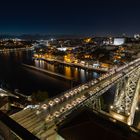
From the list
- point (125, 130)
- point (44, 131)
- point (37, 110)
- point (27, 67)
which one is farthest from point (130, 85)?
point (27, 67)

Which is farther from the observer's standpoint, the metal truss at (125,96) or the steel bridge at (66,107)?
the metal truss at (125,96)

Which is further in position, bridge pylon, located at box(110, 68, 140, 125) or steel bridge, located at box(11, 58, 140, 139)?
bridge pylon, located at box(110, 68, 140, 125)

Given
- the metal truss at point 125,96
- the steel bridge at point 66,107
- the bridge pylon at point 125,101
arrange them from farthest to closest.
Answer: the metal truss at point 125,96
the bridge pylon at point 125,101
the steel bridge at point 66,107

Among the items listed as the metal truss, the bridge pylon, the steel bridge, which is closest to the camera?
the steel bridge

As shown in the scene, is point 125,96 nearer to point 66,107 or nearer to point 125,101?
point 125,101

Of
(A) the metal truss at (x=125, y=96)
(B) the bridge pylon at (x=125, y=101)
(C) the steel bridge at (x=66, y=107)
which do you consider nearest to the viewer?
(C) the steel bridge at (x=66, y=107)

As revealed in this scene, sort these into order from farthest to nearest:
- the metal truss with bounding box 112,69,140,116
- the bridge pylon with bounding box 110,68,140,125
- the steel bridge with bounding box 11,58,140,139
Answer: the metal truss with bounding box 112,69,140,116 → the bridge pylon with bounding box 110,68,140,125 → the steel bridge with bounding box 11,58,140,139

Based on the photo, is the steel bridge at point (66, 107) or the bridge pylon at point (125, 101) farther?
the bridge pylon at point (125, 101)

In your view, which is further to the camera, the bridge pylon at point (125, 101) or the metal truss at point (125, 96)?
the metal truss at point (125, 96)

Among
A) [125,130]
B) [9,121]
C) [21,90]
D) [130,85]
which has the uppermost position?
[9,121]

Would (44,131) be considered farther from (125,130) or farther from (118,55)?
(118,55)

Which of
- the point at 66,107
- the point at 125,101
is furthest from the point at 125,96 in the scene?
the point at 66,107
